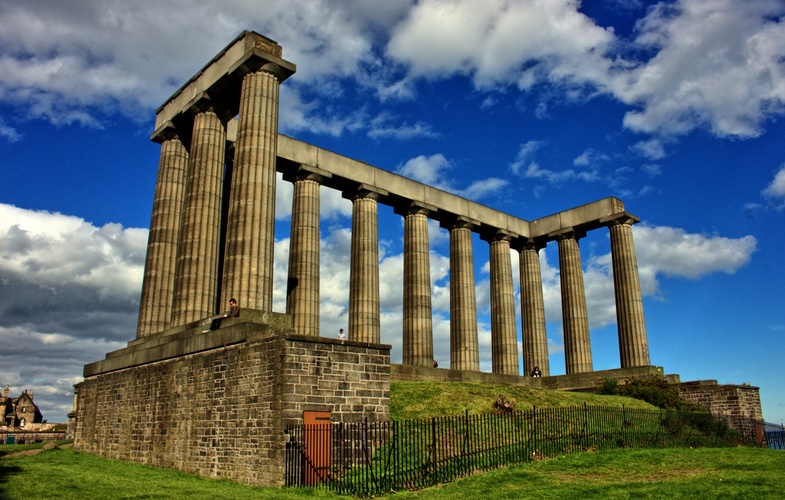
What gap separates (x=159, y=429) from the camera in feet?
74.4

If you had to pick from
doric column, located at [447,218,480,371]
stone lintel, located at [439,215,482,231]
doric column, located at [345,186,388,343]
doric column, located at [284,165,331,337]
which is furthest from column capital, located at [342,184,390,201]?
doric column, located at [447,218,480,371]

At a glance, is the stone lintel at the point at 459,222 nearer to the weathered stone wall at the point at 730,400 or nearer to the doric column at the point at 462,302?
the doric column at the point at 462,302

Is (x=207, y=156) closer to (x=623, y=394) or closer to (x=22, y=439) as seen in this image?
(x=623, y=394)

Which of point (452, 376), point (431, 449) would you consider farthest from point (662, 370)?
point (431, 449)

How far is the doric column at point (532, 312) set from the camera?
45781 mm

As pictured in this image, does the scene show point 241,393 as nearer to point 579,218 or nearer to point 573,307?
point 573,307

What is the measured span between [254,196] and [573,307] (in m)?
28.5

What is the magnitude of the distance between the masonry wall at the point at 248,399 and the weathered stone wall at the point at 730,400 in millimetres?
22433

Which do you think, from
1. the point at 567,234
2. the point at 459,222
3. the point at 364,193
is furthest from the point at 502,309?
the point at 364,193

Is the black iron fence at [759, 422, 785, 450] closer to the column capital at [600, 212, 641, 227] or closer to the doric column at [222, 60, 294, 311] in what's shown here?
A: the column capital at [600, 212, 641, 227]

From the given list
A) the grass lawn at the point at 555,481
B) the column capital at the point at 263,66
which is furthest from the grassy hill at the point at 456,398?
the column capital at the point at 263,66

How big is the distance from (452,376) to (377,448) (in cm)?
1611

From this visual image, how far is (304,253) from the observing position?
33.8 meters

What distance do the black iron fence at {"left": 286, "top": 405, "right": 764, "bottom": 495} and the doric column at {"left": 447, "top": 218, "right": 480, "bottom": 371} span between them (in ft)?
57.7
